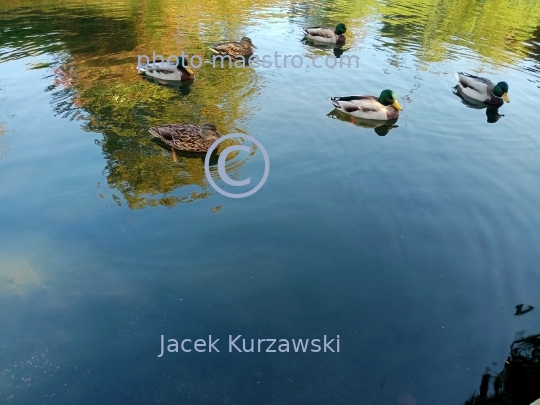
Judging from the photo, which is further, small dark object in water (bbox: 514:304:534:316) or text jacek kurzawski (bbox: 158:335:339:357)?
small dark object in water (bbox: 514:304:534:316)

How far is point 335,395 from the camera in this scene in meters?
4.33

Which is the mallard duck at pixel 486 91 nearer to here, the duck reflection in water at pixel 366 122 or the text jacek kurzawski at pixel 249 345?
the duck reflection in water at pixel 366 122

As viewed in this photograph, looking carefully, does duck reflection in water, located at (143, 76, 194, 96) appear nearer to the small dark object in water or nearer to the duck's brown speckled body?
the duck's brown speckled body

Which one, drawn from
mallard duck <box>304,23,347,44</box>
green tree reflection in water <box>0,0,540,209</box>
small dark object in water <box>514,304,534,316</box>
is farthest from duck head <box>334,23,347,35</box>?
small dark object in water <box>514,304,534,316</box>

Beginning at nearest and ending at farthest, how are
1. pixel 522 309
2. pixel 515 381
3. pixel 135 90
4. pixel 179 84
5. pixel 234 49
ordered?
pixel 515 381 → pixel 522 309 → pixel 135 90 → pixel 179 84 → pixel 234 49

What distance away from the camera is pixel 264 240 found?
6.24 m

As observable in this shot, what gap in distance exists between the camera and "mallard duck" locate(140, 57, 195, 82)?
438 inches

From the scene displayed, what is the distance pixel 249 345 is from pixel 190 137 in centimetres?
432

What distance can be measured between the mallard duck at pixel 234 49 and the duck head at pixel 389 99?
16.0 feet

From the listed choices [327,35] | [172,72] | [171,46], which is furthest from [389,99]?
[171,46]

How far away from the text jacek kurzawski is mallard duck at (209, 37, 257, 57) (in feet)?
31.9

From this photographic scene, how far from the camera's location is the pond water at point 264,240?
15.0 ft
